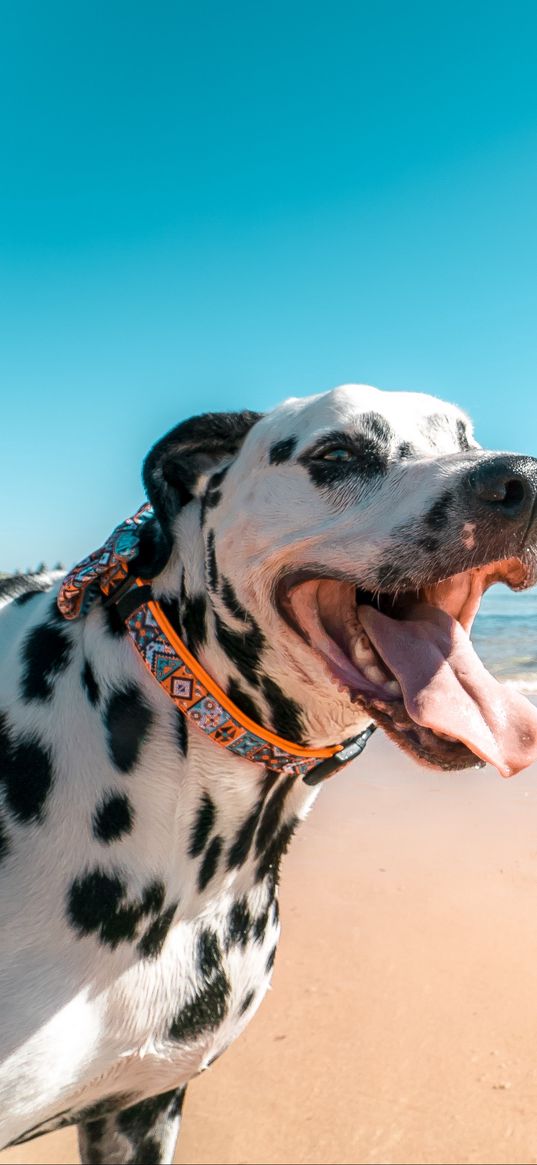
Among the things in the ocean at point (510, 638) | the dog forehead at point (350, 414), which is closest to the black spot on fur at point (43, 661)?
the dog forehead at point (350, 414)

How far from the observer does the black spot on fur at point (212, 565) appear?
2.04 meters

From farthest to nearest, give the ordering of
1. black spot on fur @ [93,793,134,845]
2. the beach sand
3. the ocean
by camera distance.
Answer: the ocean < the beach sand < black spot on fur @ [93,793,134,845]

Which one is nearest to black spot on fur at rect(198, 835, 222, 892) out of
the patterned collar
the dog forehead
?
the patterned collar

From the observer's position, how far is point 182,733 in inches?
78.9

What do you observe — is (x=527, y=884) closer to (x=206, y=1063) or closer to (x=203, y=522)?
(x=206, y=1063)

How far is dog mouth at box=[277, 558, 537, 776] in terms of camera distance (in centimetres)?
184

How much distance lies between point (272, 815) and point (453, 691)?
609 mm

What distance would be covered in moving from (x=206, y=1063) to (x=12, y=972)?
A: 0.56m

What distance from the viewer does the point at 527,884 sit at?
425cm

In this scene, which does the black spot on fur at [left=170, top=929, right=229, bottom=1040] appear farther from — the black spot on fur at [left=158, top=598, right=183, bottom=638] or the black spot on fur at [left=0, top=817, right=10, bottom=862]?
the black spot on fur at [left=158, top=598, right=183, bottom=638]

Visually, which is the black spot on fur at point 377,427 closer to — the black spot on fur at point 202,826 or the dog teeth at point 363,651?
the dog teeth at point 363,651

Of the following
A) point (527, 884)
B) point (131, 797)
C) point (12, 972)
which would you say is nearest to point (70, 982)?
point (12, 972)

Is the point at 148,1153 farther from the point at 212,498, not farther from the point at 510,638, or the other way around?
the point at 510,638

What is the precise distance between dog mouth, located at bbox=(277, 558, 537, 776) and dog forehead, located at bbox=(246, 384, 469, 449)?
38 cm
